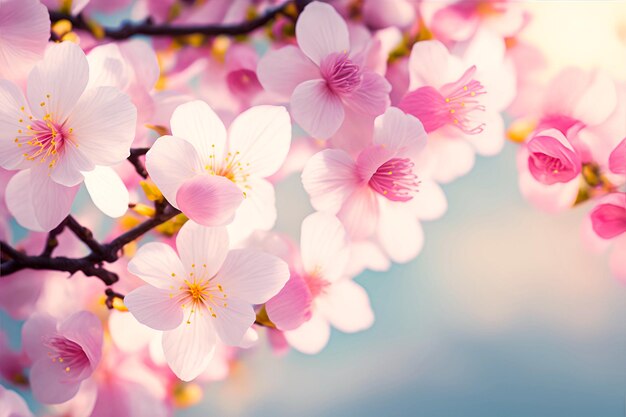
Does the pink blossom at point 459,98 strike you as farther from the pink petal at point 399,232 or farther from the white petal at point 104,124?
the white petal at point 104,124

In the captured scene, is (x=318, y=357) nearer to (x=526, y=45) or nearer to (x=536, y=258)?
(x=536, y=258)

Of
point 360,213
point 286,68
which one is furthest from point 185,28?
point 360,213

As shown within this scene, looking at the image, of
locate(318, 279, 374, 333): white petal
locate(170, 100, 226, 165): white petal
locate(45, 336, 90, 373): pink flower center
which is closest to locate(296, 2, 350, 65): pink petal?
locate(170, 100, 226, 165): white petal

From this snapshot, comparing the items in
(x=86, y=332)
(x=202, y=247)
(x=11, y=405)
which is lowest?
(x=11, y=405)

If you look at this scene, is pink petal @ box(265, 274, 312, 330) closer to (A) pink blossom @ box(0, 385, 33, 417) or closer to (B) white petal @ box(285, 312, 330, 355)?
(B) white petal @ box(285, 312, 330, 355)

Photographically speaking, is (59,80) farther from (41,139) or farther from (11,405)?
(11,405)

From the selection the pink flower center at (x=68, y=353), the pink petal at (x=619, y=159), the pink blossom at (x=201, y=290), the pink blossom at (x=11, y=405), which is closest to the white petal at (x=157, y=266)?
the pink blossom at (x=201, y=290)
